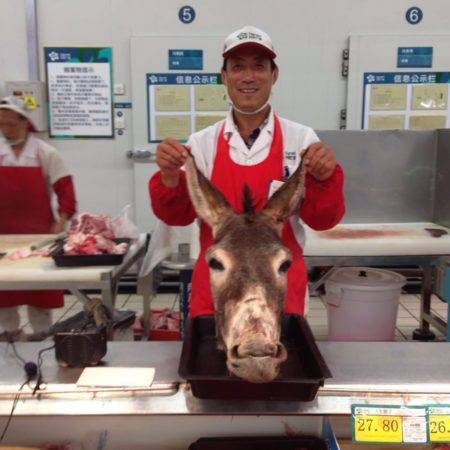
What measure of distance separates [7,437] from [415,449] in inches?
44.6

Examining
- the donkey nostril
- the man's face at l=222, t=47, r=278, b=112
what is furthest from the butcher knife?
the donkey nostril

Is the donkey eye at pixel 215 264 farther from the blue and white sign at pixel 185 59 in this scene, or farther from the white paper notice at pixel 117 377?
the blue and white sign at pixel 185 59

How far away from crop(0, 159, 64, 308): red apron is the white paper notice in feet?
7.63

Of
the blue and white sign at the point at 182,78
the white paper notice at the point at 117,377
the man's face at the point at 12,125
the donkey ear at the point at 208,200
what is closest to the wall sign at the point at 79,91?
the blue and white sign at the point at 182,78

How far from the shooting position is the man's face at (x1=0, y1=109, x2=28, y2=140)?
3320 millimetres

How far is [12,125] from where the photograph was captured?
3.35m

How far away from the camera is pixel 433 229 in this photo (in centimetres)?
360

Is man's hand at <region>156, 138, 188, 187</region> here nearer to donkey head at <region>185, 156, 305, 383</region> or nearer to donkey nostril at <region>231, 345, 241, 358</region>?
donkey head at <region>185, 156, 305, 383</region>

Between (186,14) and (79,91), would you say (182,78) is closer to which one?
(186,14)

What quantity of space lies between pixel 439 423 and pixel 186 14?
15.5 ft

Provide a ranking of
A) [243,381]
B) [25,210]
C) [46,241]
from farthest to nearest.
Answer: [25,210], [46,241], [243,381]

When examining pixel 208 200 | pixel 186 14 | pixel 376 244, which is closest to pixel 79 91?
pixel 186 14

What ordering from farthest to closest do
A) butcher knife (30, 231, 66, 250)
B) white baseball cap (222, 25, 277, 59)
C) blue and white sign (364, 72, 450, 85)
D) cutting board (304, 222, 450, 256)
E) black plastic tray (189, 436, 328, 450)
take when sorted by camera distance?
1. blue and white sign (364, 72, 450, 85)
2. cutting board (304, 222, 450, 256)
3. butcher knife (30, 231, 66, 250)
4. white baseball cap (222, 25, 277, 59)
5. black plastic tray (189, 436, 328, 450)

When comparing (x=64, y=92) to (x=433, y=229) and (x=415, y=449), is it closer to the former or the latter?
(x=433, y=229)
